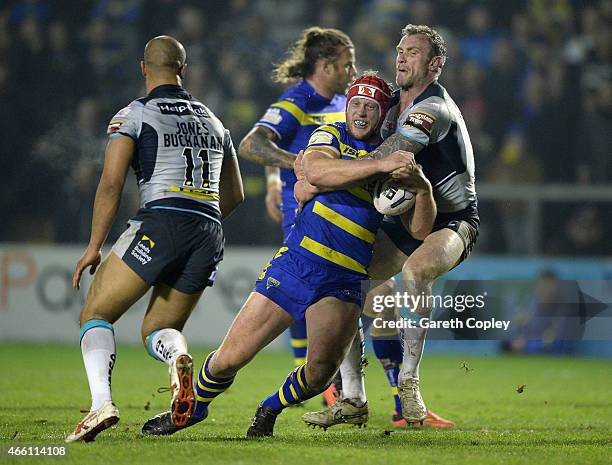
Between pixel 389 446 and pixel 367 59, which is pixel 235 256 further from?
pixel 389 446

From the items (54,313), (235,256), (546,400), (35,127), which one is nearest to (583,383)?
(546,400)

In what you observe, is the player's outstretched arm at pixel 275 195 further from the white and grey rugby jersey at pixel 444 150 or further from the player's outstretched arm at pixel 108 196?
the player's outstretched arm at pixel 108 196

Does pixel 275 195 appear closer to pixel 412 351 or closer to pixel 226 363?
pixel 412 351

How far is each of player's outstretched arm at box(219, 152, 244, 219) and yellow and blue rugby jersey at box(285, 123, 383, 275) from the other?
77 centimetres

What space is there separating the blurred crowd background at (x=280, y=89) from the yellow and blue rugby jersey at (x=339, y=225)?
7528 mm

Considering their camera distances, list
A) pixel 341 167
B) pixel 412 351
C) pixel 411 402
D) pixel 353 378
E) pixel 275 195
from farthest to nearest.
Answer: pixel 275 195
pixel 353 378
pixel 412 351
pixel 411 402
pixel 341 167

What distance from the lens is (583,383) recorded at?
1061cm

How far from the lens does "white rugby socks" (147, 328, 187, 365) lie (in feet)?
18.9

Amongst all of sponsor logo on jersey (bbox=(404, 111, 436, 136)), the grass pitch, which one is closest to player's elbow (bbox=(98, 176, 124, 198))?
the grass pitch

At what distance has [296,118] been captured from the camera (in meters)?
8.27

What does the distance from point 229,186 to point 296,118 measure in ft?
6.05

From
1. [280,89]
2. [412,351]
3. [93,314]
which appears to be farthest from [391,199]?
[280,89]

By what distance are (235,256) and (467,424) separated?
694 centimetres

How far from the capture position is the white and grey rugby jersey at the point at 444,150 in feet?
20.7
